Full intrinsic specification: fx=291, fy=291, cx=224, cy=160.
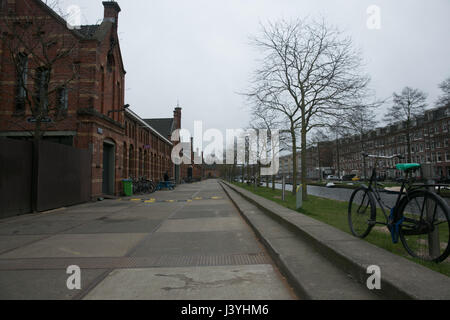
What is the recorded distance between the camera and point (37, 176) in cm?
1066

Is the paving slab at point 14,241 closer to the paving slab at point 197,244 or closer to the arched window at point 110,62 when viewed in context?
the paving slab at point 197,244

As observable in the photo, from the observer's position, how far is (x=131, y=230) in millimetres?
7391

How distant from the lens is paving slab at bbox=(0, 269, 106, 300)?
10.6ft

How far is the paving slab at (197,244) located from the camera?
5219mm

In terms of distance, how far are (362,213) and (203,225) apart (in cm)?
446

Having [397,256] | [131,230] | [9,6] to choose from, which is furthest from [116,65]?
[397,256]

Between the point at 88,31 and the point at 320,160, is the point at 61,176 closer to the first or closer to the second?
the point at 88,31

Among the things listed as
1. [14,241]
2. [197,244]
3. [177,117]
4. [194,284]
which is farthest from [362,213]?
[177,117]

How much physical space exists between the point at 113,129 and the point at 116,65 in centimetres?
476

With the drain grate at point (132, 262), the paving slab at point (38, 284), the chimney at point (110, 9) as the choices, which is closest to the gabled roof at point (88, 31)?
the chimney at point (110, 9)

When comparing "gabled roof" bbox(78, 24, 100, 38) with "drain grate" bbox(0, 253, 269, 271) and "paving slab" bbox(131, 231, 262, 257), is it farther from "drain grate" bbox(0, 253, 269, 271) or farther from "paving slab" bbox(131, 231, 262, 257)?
"drain grate" bbox(0, 253, 269, 271)

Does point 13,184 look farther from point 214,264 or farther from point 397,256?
point 397,256

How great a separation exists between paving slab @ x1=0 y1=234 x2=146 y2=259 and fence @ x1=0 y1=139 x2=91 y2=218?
453 cm

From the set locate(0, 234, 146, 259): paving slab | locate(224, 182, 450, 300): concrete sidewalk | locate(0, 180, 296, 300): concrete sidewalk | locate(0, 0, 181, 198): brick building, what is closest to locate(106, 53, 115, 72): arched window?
locate(0, 0, 181, 198): brick building
